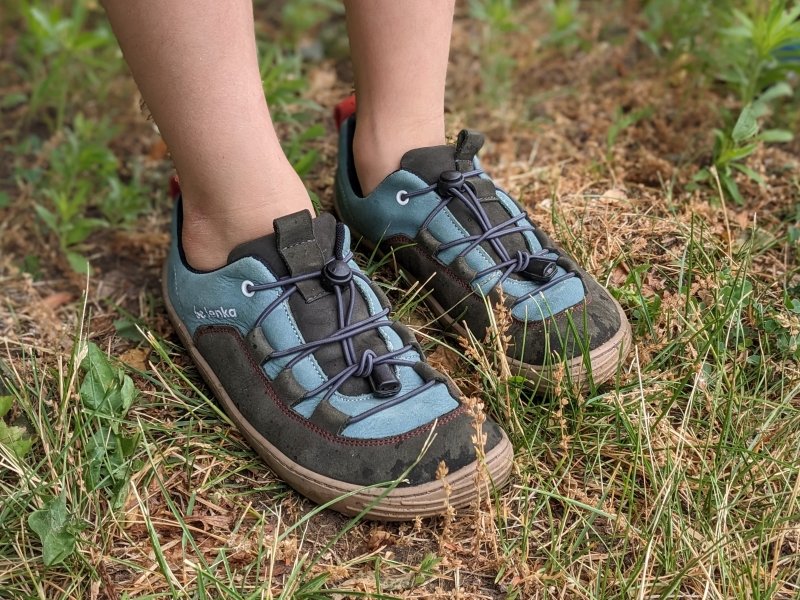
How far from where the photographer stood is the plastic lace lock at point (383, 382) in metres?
1.56

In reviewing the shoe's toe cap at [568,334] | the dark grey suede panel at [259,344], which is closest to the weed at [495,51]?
the shoe's toe cap at [568,334]

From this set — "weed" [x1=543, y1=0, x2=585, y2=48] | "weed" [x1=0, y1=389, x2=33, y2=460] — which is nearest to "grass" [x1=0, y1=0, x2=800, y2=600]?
"weed" [x1=0, y1=389, x2=33, y2=460]

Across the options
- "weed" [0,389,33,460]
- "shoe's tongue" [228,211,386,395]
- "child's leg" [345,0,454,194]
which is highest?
"child's leg" [345,0,454,194]

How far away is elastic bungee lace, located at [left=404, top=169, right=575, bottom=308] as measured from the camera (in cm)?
177

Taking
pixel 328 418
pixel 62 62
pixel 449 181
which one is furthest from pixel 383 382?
pixel 62 62

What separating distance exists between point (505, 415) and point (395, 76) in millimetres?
829

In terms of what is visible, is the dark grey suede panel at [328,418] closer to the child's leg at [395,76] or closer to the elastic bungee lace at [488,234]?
the elastic bungee lace at [488,234]

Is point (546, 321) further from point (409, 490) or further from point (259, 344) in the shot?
point (259, 344)

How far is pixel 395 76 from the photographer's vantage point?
1.88m

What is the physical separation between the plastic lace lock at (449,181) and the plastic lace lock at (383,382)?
1.64ft

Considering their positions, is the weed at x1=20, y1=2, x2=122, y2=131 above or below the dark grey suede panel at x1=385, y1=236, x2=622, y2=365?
above

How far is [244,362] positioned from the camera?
5.53ft

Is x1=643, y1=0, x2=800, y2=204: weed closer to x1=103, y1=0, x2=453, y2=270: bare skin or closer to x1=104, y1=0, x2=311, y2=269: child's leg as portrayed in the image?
x1=103, y1=0, x2=453, y2=270: bare skin

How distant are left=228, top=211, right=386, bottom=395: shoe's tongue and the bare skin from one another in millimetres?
69
